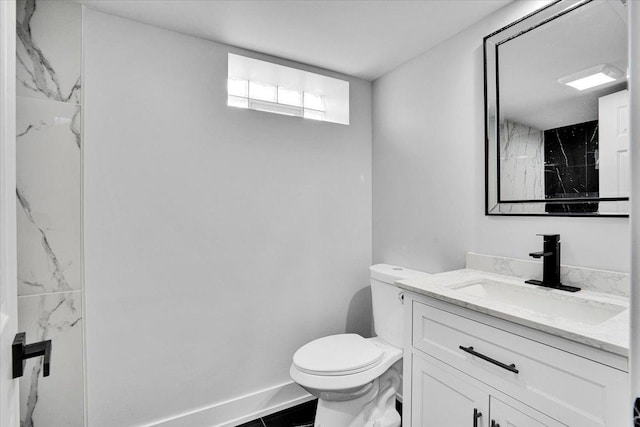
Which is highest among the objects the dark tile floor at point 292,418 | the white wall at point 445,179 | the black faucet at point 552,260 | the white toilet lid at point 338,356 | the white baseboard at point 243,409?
the white wall at point 445,179

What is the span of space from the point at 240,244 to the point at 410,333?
1084mm

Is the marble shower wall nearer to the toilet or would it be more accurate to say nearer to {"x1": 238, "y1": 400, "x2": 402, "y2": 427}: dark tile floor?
{"x1": 238, "y1": 400, "x2": 402, "y2": 427}: dark tile floor

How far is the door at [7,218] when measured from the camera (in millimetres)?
571

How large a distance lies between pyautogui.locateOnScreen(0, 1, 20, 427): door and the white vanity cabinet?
48.9 inches

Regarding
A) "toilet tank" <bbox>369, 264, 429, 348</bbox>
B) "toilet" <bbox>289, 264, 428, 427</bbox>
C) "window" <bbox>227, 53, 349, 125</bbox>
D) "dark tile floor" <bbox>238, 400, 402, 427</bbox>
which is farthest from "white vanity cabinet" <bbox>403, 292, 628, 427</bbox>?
"window" <bbox>227, 53, 349, 125</bbox>

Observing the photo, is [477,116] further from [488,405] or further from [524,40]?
[488,405]

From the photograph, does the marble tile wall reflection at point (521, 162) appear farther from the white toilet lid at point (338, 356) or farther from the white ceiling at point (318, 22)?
the white toilet lid at point (338, 356)

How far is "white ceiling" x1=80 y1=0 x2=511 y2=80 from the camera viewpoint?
59.6 inches

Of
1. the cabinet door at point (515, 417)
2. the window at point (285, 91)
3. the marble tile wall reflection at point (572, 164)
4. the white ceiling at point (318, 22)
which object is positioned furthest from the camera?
the window at point (285, 91)

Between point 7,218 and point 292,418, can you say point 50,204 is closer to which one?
point 7,218

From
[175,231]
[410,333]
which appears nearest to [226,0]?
[175,231]

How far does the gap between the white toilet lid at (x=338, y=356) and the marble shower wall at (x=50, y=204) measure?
3.57ft

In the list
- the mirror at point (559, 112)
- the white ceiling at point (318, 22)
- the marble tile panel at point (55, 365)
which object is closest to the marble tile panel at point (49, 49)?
the white ceiling at point (318, 22)

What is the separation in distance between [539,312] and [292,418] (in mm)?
1538
